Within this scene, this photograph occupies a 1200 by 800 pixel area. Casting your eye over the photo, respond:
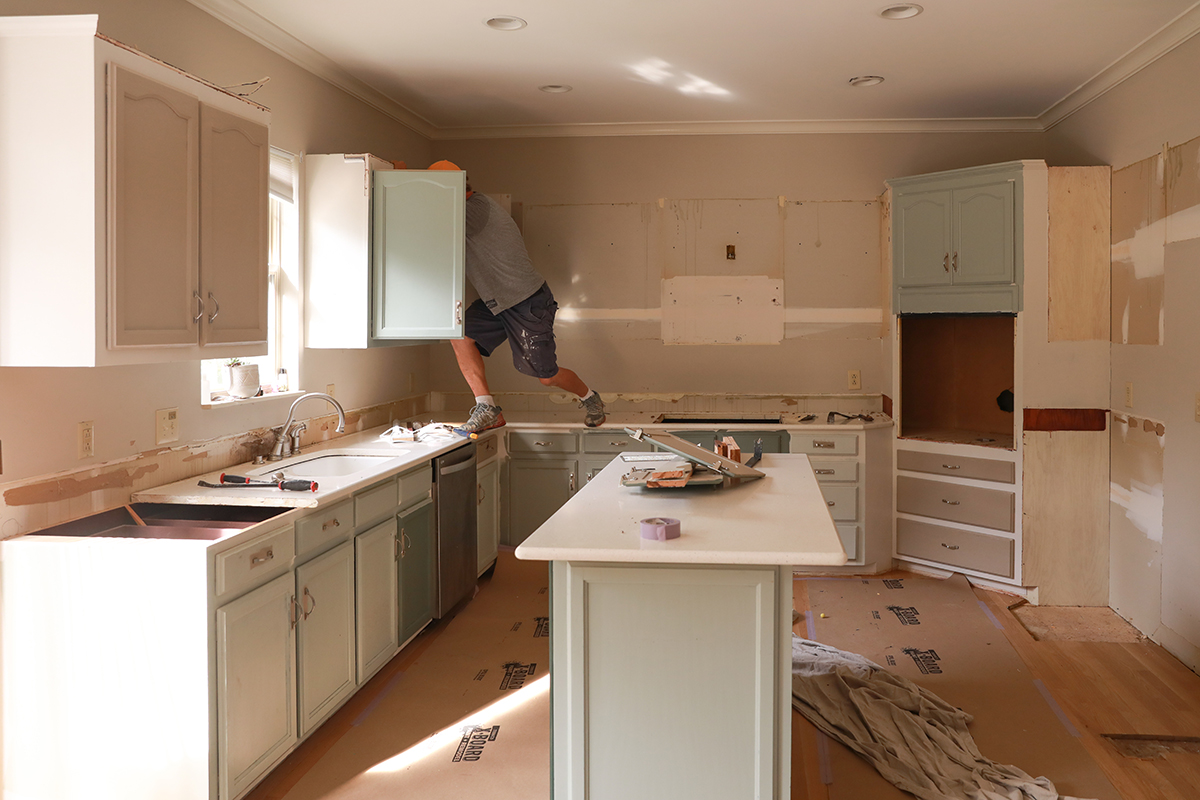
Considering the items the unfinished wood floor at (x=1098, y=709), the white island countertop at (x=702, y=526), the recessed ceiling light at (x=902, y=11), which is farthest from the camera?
the recessed ceiling light at (x=902, y=11)

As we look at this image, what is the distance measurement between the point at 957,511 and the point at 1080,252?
1.52 metres

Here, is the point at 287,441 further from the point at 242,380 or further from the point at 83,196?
the point at 83,196

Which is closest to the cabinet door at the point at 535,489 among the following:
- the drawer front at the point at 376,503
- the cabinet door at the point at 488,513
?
the cabinet door at the point at 488,513

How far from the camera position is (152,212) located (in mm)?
2352

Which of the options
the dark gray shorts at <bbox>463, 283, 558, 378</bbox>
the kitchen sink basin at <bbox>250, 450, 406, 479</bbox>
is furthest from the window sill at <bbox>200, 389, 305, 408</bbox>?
the dark gray shorts at <bbox>463, 283, 558, 378</bbox>

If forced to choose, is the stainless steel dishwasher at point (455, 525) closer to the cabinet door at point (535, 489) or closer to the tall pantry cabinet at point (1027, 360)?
the cabinet door at point (535, 489)

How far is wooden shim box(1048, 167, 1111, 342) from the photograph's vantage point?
439 cm

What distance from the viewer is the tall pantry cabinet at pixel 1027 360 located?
4430 millimetres

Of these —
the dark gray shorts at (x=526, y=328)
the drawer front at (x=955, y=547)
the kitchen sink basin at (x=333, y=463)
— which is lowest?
the drawer front at (x=955, y=547)

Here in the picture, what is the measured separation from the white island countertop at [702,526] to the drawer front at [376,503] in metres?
0.89

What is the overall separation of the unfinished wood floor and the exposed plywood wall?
411 millimetres

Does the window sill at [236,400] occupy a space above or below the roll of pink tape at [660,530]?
above

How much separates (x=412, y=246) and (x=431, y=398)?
1761mm

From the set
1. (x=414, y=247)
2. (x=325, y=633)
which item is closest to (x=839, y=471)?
(x=414, y=247)
